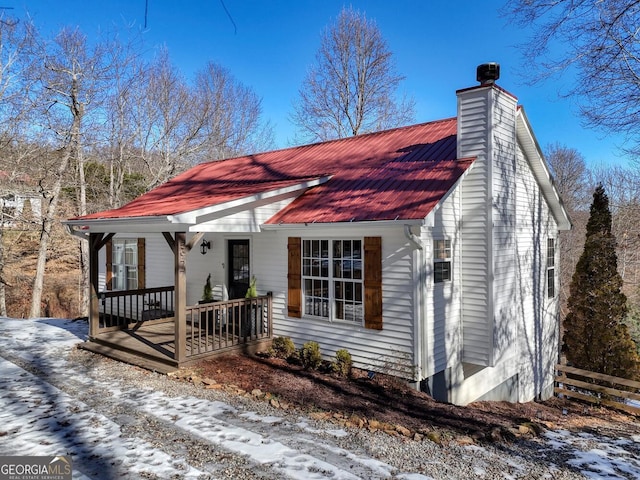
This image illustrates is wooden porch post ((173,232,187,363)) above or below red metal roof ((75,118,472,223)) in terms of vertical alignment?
below

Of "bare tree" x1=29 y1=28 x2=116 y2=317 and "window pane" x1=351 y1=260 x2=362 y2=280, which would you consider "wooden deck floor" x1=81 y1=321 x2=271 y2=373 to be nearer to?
"window pane" x1=351 y1=260 x2=362 y2=280

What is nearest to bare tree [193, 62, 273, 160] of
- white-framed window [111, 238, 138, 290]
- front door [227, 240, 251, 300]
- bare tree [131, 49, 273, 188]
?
bare tree [131, 49, 273, 188]

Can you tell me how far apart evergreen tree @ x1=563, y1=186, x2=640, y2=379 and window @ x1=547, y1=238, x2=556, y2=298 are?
115 centimetres

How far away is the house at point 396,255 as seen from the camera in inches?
285

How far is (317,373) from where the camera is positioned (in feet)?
25.1

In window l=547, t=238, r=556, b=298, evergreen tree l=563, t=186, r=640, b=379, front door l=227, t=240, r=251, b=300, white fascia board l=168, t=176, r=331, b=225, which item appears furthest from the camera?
evergreen tree l=563, t=186, r=640, b=379

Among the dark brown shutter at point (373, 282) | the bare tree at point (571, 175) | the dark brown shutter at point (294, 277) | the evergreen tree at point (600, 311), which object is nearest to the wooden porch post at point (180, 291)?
the dark brown shutter at point (294, 277)

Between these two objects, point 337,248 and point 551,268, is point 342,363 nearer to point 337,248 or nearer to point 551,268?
point 337,248

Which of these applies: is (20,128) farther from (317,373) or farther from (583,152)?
(583,152)

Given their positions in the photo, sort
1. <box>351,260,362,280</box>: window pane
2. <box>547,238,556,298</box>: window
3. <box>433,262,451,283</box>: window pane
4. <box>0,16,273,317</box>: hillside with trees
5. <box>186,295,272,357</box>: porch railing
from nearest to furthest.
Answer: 1. <box>433,262,451,283</box>: window pane
2. <box>351,260,362,280</box>: window pane
3. <box>186,295,272,357</box>: porch railing
4. <box>547,238,556,298</box>: window
5. <box>0,16,273,317</box>: hillside with trees

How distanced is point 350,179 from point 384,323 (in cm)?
329

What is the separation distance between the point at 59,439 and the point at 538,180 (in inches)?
421

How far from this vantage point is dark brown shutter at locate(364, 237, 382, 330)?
293 inches

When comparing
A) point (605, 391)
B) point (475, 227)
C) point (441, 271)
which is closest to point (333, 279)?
point (441, 271)
